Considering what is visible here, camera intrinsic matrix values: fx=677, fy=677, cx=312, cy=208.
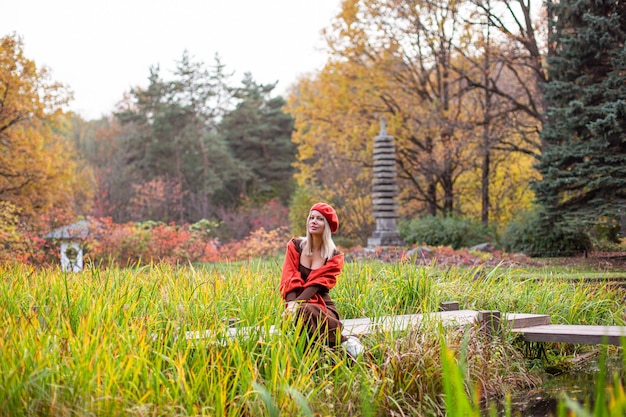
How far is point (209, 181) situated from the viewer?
32688 mm

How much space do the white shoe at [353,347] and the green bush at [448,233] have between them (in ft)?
44.1

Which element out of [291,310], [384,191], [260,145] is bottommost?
[291,310]

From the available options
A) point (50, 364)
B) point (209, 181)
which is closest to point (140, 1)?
point (209, 181)

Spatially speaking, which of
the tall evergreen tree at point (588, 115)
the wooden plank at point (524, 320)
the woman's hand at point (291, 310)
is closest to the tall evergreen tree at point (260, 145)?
the tall evergreen tree at point (588, 115)

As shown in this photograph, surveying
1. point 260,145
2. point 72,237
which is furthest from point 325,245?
point 260,145

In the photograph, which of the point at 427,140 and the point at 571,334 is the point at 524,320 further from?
the point at 427,140

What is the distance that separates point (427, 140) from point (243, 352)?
1767cm

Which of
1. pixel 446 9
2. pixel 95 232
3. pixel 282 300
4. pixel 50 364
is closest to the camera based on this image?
pixel 50 364

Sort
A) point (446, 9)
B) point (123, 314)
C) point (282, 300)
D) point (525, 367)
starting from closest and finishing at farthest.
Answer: point (123, 314) → point (282, 300) → point (525, 367) → point (446, 9)

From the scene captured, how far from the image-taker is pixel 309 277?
538cm

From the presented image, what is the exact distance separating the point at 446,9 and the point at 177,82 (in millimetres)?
18425

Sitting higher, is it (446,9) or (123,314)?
(446,9)

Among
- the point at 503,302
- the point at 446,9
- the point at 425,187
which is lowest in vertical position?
the point at 503,302

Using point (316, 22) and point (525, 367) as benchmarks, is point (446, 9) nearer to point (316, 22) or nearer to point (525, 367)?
point (316, 22)
